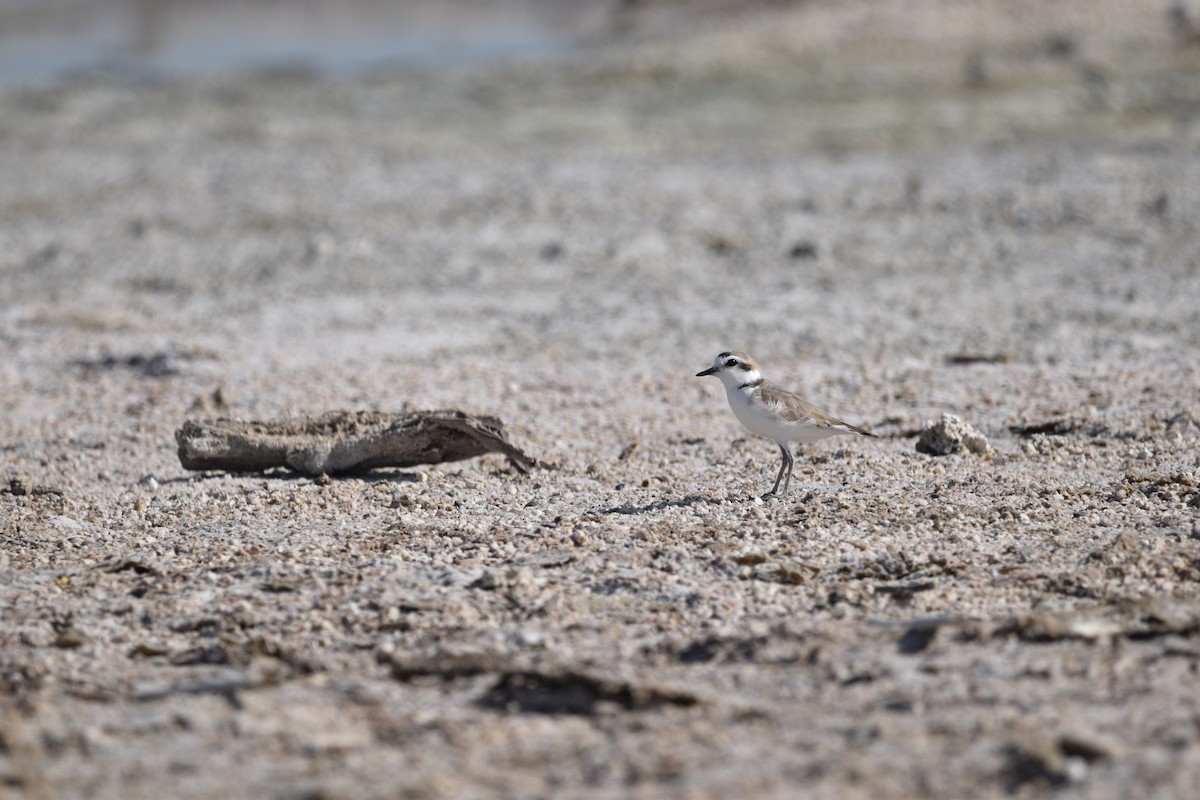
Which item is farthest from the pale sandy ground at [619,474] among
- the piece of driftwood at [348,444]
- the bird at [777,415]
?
the bird at [777,415]

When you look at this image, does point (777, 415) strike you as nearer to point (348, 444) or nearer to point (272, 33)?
point (348, 444)

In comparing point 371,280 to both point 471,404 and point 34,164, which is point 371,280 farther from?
point 34,164

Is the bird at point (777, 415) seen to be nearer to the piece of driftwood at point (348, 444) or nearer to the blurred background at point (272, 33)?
the piece of driftwood at point (348, 444)

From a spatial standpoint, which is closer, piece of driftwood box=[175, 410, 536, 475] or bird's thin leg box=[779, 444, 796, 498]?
bird's thin leg box=[779, 444, 796, 498]

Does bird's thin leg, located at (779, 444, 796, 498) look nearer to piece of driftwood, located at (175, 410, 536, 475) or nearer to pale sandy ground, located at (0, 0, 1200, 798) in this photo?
pale sandy ground, located at (0, 0, 1200, 798)

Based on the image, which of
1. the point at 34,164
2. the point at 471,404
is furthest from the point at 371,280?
the point at 34,164

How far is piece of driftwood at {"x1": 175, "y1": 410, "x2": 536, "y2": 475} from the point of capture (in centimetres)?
699

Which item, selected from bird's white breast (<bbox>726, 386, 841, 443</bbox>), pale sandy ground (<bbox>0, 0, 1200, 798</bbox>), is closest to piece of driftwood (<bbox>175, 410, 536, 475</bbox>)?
pale sandy ground (<bbox>0, 0, 1200, 798</bbox>)

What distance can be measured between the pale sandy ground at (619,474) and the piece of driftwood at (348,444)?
12cm

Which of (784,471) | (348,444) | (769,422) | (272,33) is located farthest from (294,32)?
(769,422)

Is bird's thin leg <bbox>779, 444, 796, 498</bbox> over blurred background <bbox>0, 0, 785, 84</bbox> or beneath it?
beneath

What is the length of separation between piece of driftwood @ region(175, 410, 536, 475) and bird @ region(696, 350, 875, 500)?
1.03 metres

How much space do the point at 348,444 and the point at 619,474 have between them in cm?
122

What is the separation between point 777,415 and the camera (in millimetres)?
6586
